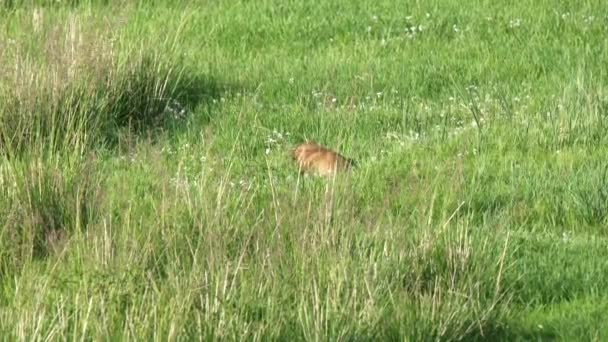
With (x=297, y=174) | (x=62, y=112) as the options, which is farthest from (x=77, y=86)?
(x=297, y=174)

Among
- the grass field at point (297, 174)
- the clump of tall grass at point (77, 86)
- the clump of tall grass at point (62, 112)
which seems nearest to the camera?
the grass field at point (297, 174)

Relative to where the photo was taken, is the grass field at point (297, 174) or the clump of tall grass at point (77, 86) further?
the clump of tall grass at point (77, 86)

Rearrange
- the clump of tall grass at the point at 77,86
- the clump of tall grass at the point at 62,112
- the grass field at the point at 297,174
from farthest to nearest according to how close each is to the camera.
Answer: the clump of tall grass at the point at 77,86
the clump of tall grass at the point at 62,112
the grass field at the point at 297,174

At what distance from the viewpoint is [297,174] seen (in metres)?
8.48

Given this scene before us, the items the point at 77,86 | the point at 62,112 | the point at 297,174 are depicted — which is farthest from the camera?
the point at 77,86

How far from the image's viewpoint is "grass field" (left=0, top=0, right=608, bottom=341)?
6.23 metres

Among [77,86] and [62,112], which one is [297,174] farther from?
[77,86]

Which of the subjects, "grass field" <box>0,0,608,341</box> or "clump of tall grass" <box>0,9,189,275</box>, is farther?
"clump of tall grass" <box>0,9,189,275</box>

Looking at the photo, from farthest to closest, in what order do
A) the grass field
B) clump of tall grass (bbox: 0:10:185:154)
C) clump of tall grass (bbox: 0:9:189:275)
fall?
clump of tall grass (bbox: 0:10:185:154) < clump of tall grass (bbox: 0:9:189:275) < the grass field

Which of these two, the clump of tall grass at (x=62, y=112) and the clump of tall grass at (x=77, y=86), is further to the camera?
the clump of tall grass at (x=77, y=86)

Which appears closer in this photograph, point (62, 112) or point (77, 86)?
point (62, 112)

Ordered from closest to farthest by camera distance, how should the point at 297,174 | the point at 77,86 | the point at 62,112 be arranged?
the point at 297,174
the point at 62,112
the point at 77,86

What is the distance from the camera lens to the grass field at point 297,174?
6.23 metres

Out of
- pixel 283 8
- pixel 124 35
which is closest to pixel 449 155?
pixel 124 35
